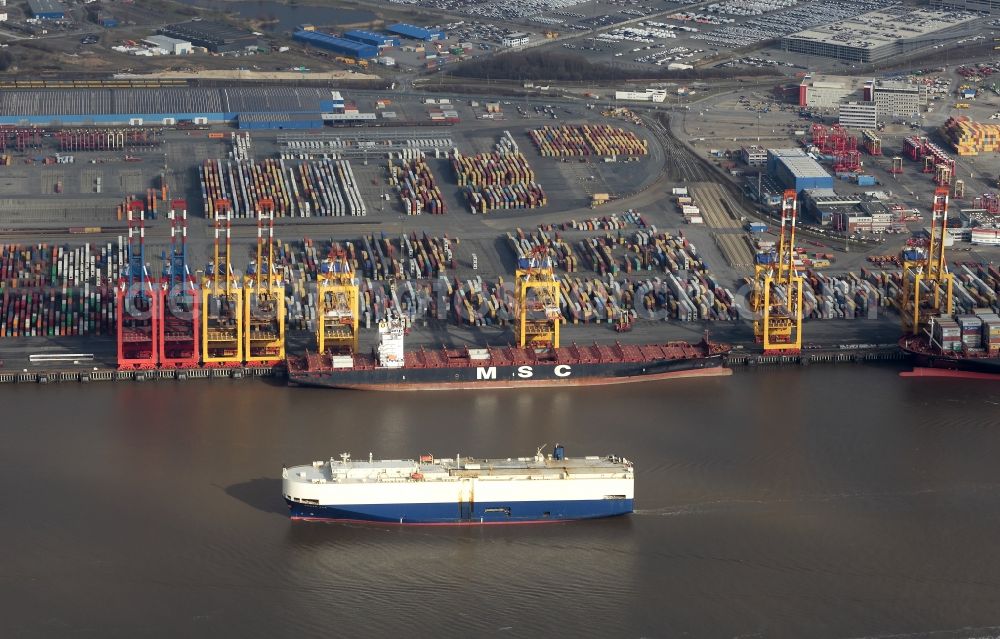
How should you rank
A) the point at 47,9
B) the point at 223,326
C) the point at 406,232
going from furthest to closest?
the point at 47,9 < the point at 406,232 < the point at 223,326

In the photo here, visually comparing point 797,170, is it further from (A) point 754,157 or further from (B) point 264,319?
(B) point 264,319

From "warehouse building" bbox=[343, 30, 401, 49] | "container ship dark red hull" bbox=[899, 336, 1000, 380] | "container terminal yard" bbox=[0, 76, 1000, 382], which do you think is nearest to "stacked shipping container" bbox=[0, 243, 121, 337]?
"container terminal yard" bbox=[0, 76, 1000, 382]

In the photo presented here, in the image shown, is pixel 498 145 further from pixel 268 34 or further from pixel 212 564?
pixel 212 564

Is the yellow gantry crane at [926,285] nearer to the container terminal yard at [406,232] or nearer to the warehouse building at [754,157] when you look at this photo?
the container terminal yard at [406,232]

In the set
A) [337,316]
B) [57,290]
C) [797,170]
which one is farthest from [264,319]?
[797,170]

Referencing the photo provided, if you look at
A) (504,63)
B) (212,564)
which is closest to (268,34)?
(504,63)

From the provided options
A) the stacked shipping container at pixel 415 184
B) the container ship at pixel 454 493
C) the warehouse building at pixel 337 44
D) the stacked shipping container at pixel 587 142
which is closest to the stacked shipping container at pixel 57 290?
the stacked shipping container at pixel 415 184

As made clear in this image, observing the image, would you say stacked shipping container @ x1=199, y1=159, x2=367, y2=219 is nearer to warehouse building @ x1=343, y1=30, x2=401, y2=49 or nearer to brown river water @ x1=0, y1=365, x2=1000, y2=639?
brown river water @ x1=0, y1=365, x2=1000, y2=639
